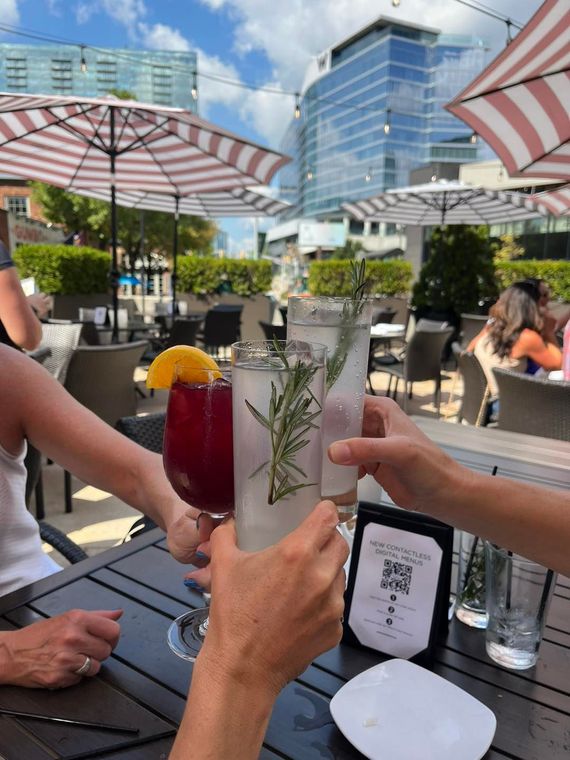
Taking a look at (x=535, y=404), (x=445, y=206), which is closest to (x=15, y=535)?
(x=535, y=404)

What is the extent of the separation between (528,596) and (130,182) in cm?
682

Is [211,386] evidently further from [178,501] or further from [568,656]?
[568,656]

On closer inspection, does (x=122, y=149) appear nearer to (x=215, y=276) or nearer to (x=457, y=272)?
(x=215, y=276)

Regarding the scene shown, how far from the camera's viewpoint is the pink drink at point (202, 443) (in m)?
0.80

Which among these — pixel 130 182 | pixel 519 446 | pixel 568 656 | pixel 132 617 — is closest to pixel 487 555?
pixel 568 656

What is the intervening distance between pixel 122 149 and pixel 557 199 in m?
5.06

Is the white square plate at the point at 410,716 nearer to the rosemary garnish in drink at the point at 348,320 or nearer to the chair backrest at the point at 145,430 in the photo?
the rosemary garnish in drink at the point at 348,320

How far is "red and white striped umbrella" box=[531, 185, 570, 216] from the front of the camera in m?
6.32

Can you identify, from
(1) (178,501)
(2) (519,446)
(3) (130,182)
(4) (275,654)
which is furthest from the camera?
(3) (130,182)

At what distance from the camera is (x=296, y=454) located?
62cm

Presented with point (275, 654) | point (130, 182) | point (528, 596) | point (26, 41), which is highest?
point (26, 41)

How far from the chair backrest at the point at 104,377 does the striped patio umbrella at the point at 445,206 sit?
22.4 ft

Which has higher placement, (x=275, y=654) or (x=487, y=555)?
(x=275, y=654)

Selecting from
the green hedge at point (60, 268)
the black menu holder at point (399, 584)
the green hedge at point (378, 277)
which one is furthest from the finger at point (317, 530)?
the green hedge at point (378, 277)
